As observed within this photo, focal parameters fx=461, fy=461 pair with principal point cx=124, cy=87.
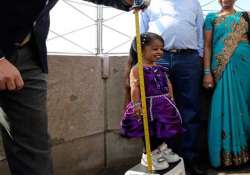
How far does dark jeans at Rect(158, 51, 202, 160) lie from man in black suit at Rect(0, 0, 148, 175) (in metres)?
Answer: 1.89

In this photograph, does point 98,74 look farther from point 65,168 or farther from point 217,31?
point 217,31

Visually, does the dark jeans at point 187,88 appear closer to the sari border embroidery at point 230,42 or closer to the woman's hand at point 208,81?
the woman's hand at point 208,81

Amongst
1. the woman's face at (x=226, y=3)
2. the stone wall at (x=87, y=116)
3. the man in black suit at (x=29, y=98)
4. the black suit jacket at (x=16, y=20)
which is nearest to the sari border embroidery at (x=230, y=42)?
the woman's face at (x=226, y=3)

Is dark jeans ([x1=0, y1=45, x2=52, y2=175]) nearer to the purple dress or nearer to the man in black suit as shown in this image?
the man in black suit

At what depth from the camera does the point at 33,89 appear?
2.15 meters

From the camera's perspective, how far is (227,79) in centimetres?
418

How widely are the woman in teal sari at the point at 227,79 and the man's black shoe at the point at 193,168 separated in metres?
0.18

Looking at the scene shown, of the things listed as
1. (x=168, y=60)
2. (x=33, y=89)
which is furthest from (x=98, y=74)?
(x=33, y=89)

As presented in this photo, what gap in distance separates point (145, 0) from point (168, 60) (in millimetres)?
1421

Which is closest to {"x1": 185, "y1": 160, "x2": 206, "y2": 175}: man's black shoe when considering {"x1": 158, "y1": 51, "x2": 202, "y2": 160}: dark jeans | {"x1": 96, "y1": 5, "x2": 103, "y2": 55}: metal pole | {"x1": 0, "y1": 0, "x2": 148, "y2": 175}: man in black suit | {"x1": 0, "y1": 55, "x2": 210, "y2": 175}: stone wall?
{"x1": 158, "y1": 51, "x2": 202, "y2": 160}: dark jeans

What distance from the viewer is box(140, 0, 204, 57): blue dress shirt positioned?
12.9ft

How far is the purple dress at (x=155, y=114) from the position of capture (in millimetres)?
3500

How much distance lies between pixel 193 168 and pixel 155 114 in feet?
2.92

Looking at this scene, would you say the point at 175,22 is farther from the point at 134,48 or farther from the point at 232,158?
the point at 232,158
